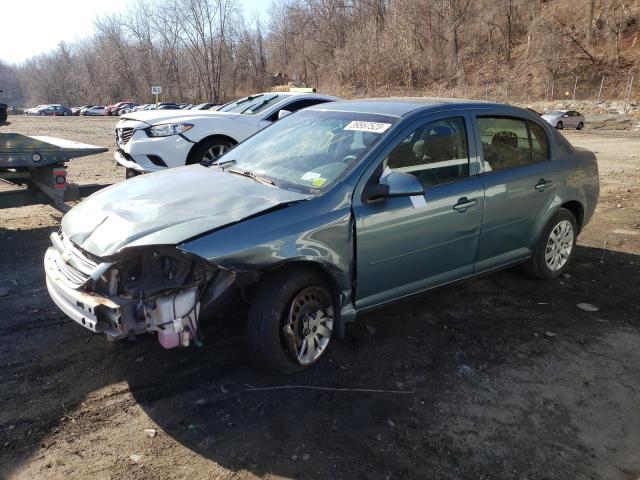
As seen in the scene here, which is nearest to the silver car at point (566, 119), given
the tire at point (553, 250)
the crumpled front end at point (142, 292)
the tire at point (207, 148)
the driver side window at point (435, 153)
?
the tire at point (207, 148)

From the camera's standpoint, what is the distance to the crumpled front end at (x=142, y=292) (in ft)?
9.33

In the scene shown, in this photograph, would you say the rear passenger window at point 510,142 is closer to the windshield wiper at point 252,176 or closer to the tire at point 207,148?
the windshield wiper at point 252,176

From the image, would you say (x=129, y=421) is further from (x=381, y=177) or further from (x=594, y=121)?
(x=594, y=121)

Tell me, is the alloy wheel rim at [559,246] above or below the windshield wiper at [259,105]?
below

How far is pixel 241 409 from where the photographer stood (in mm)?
3025

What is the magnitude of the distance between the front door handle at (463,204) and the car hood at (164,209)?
133 cm

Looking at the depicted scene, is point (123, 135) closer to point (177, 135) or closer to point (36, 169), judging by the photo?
point (177, 135)

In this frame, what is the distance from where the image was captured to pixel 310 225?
126 inches

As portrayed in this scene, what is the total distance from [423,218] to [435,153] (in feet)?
1.89

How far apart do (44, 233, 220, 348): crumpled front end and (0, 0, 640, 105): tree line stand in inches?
1740

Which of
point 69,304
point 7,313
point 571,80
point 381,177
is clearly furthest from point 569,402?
point 571,80

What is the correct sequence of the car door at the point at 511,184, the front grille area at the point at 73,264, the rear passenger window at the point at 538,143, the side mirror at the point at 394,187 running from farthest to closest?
the rear passenger window at the point at 538,143, the car door at the point at 511,184, the side mirror at the point at 394,187, the front grille area at the point at 73,264

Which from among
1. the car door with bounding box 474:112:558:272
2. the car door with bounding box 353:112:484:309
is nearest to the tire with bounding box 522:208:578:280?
the car door with bounding box 474:112:558:272

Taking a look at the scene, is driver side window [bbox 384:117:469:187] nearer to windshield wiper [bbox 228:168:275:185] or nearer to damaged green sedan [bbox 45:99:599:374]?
damaged green sedan [bbox 45:99:599:374]
